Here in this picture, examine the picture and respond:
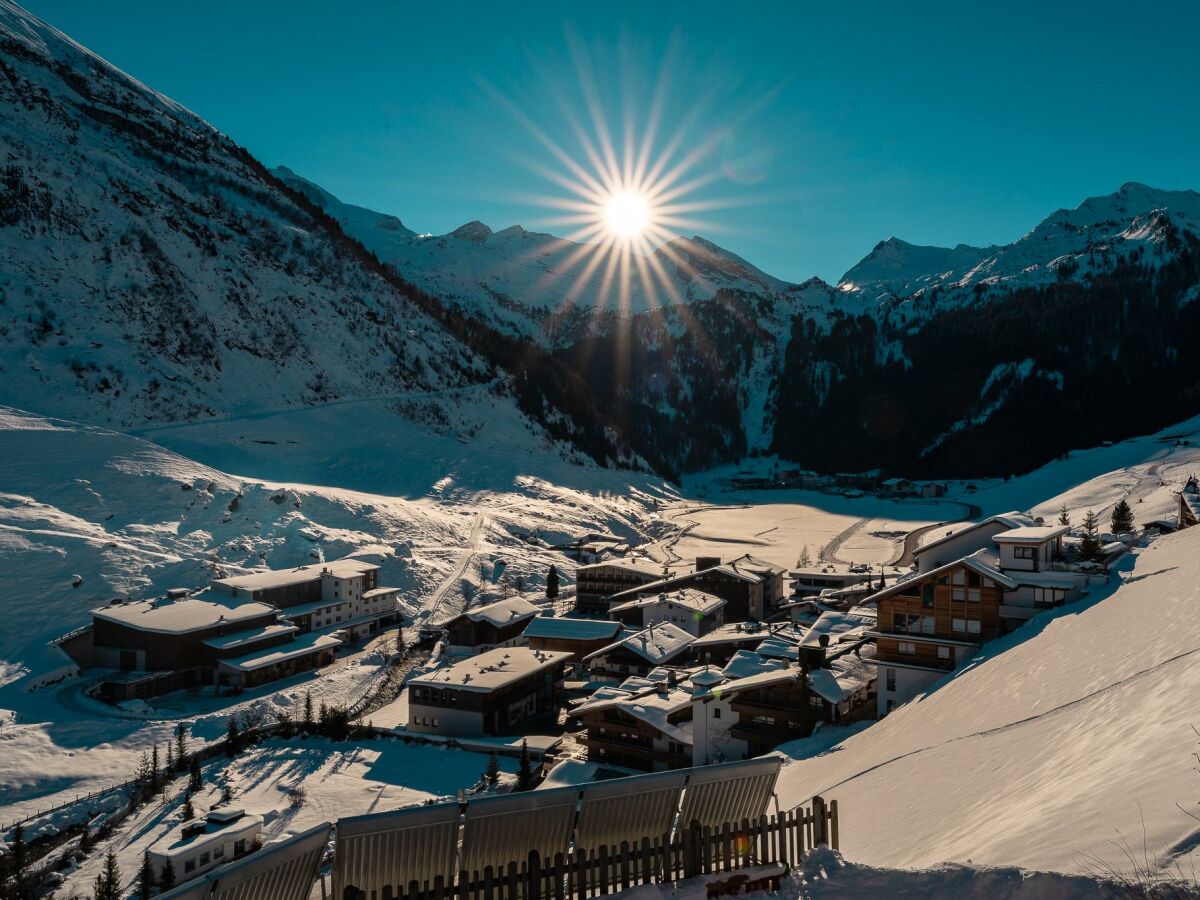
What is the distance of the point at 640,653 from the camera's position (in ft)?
124

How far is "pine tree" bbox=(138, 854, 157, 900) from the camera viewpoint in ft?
60.7

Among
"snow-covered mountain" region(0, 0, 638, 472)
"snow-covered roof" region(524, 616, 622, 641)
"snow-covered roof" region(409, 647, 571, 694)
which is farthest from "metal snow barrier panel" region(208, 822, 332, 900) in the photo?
"snow-covered mountain" region(0, 0, 638, 472)

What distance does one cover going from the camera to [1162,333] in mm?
161500

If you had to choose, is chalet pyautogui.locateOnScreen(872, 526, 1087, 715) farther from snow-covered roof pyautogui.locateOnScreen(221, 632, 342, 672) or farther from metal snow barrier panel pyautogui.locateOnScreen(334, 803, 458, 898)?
snow-covered roof pyautogui.locateOnScreen(221, 632, 342, 672)

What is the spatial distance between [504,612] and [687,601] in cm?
1163

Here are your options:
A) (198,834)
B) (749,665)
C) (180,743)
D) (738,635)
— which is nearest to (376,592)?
(180,743)

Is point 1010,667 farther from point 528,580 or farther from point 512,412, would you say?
point 512,412

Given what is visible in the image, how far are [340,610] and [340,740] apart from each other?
56.0 feet

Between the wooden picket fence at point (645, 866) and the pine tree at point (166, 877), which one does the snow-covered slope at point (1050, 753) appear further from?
the pine tree at point (166, 877)

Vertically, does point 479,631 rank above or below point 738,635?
below

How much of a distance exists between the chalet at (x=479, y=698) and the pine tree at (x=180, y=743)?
8748 millimetres

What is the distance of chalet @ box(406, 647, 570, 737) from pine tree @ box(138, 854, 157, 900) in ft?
44.3

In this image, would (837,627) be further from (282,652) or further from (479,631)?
(282,652)

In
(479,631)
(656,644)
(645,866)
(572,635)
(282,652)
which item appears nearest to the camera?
(645,866)
